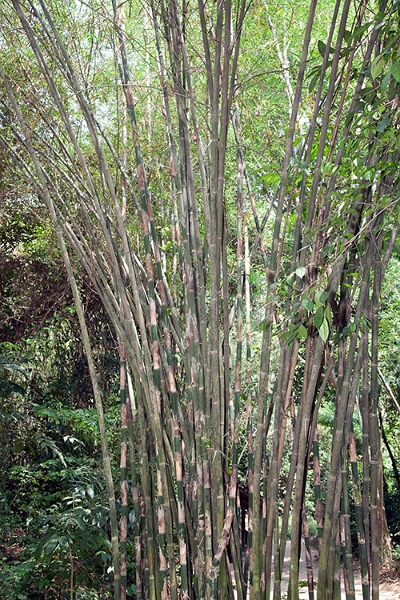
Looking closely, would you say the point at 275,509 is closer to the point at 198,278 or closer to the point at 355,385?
the point at 355,385

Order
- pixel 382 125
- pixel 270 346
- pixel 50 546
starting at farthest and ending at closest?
pixel 50 546, pixel 270 346, pixel 382 125

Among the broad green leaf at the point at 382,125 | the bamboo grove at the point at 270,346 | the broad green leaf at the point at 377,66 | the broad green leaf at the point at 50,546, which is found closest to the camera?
the broad green leaf at the point at 377,66

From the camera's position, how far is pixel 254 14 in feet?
9.56

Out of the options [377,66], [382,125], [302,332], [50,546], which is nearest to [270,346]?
[302,332]

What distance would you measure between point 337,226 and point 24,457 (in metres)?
3.46

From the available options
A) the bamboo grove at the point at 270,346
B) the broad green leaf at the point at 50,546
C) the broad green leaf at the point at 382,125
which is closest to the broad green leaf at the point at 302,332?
the bamboo grove at the point at 270,346

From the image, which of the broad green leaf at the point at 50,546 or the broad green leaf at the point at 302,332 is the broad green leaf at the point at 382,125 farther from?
the broad green leaf at the point at 50,546

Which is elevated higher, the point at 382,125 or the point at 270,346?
the point at 382,125

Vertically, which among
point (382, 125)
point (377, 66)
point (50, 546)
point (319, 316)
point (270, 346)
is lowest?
point (50, 546)

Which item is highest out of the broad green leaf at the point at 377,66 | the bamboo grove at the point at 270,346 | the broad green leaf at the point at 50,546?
the broad green leaf at the point at 377,66

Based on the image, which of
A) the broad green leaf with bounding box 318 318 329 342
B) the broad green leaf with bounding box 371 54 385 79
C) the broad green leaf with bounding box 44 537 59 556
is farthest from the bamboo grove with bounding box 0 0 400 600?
the broad green leaf with bounding box 44 537 59 556

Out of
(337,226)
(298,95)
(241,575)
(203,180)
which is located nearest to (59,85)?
(203,180)

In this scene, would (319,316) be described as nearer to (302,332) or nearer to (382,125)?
(302,332)

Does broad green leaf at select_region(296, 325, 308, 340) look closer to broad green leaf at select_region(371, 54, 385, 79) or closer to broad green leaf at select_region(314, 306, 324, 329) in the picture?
broad green leaf at select_region(314, 306, 324, 329)
